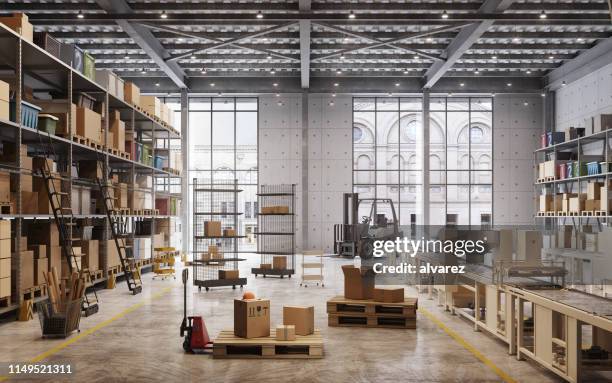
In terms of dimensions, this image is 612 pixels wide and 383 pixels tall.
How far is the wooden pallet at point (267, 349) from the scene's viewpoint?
22.5ft

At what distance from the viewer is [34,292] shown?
10281 millimetres

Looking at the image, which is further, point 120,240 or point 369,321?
point 120,240

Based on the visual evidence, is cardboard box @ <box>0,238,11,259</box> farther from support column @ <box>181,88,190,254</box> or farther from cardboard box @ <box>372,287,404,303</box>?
support column @ <box>181,88,190,254</box>

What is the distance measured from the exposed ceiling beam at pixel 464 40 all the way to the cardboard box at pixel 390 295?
10603 millimetres

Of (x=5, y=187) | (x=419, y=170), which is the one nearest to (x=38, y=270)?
(x=5, y=187)

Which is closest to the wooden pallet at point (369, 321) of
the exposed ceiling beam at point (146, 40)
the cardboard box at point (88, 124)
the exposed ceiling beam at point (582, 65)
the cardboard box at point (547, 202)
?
the cardboard box at point (88, 124)

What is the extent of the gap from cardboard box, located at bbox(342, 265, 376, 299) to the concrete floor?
0.63 metres

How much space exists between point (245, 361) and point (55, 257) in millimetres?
6079

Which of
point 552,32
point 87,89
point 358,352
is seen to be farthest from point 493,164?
point 358,352

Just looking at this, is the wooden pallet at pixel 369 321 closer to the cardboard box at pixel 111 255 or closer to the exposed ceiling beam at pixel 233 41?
the cardboard box at pixel 111 255

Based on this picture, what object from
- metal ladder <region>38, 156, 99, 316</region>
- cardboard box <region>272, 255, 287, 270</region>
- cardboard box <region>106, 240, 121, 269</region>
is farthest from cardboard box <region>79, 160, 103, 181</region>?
cardboard box <region>272, 255, 287, 270</region>

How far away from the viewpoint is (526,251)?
25.4 ft

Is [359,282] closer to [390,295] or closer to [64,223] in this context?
[390,295]

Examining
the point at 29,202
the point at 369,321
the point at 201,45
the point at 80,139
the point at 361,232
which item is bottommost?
the point at 369,321
